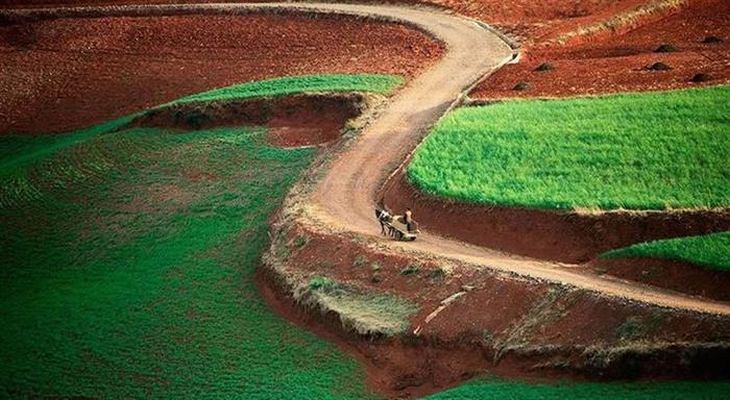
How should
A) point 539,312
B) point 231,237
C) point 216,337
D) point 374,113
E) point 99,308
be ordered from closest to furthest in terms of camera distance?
point 539,312 → point 216,337 → point 99,308 → point 231,237 → point 374,113

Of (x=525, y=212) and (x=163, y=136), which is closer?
(x=525, y=212)

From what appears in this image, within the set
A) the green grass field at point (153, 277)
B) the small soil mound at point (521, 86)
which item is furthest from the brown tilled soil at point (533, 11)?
the green grass field at point (153, 277)

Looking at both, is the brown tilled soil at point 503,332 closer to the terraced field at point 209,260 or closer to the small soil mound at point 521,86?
the terraced field at point 209,260

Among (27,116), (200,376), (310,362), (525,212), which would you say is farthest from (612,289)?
(27,116)

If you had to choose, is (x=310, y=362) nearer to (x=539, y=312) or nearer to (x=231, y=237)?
(x=539, y=312)

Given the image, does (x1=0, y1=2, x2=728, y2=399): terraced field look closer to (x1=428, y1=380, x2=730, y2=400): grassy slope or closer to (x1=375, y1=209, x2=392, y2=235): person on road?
(x1=428, y1=380, x2=730, y2=400): grassy slope

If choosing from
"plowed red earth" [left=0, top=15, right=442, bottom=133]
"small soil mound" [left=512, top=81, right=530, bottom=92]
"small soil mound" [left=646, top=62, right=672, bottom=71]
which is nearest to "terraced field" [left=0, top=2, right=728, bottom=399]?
"plowed red earth" [left=0, top=15, right=442, bottom=133]

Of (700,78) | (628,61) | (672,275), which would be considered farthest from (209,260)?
(628,61)
